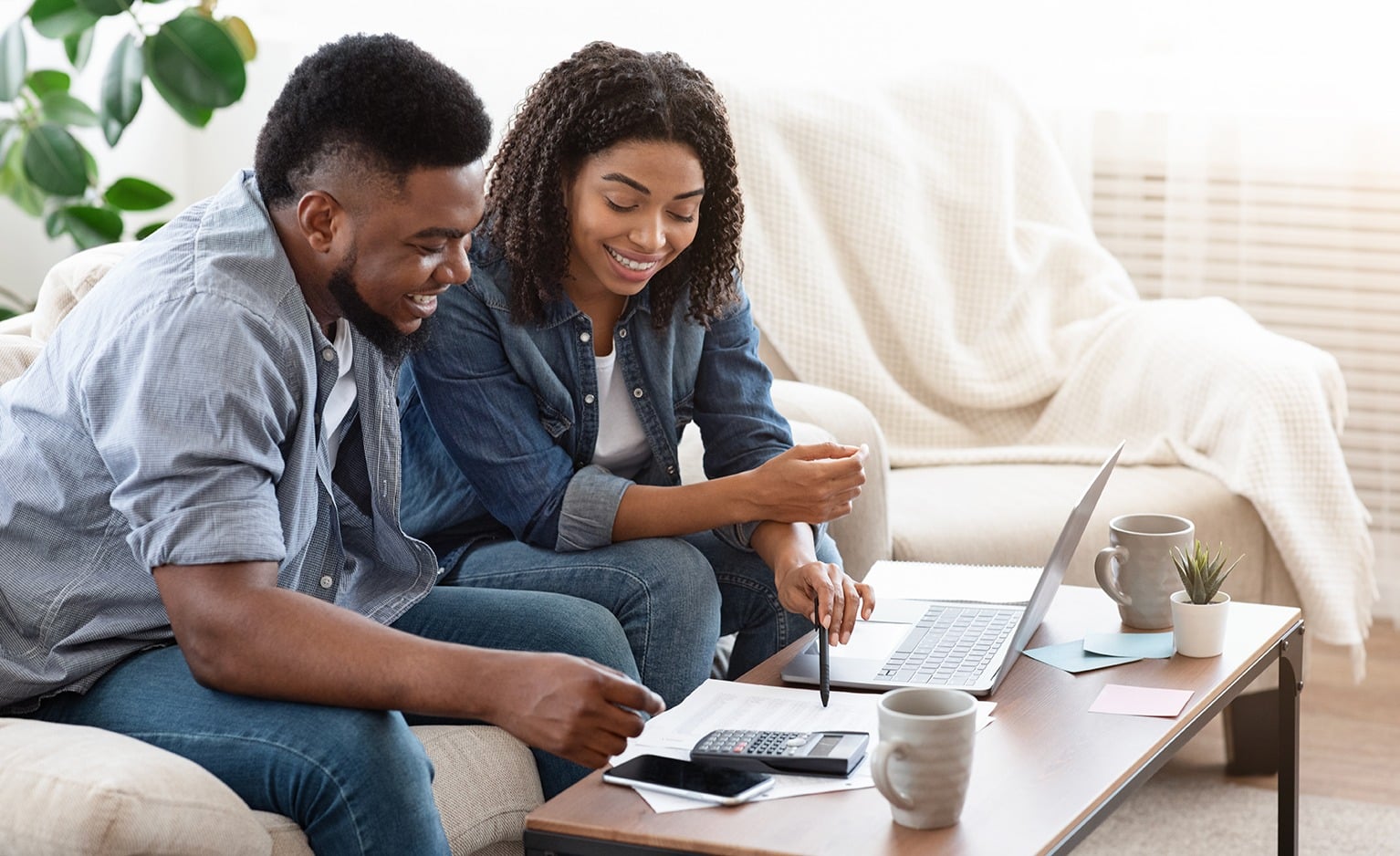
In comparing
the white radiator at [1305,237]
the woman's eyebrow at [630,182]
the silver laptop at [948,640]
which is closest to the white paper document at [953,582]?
the silver laptop at [948,640]

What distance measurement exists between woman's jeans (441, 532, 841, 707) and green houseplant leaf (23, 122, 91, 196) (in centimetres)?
141

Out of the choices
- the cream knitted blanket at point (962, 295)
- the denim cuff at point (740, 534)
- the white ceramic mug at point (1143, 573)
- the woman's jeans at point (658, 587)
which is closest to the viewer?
the white ceramic mug at point (1143, 573)

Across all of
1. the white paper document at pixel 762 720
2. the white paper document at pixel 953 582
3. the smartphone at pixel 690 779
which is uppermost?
the smartphone at pixel 690 779

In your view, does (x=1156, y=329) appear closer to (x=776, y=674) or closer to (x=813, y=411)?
(x=813, y=411)

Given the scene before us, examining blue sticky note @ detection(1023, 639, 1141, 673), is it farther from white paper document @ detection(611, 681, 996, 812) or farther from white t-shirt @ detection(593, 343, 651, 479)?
white t-shirt @ detection(593, 343, 651, 479)

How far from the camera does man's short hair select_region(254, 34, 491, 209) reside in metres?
1.29

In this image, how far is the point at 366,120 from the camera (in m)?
1.29

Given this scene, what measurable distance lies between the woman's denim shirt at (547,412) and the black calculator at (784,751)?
1.61 feet

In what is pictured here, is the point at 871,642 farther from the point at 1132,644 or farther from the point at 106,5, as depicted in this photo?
the point at 106,5

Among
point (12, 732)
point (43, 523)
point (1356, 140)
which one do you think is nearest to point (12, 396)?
point (43, 523)

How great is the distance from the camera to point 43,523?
51.1 inches

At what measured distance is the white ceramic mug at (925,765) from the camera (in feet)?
3.47

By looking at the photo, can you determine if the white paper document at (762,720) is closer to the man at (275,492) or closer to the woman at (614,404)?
the man at (275,492)

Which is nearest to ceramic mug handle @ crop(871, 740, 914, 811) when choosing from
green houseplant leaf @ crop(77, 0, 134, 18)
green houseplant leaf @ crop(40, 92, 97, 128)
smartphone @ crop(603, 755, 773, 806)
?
smartphone @ crop(603, 755, 773, 806)
